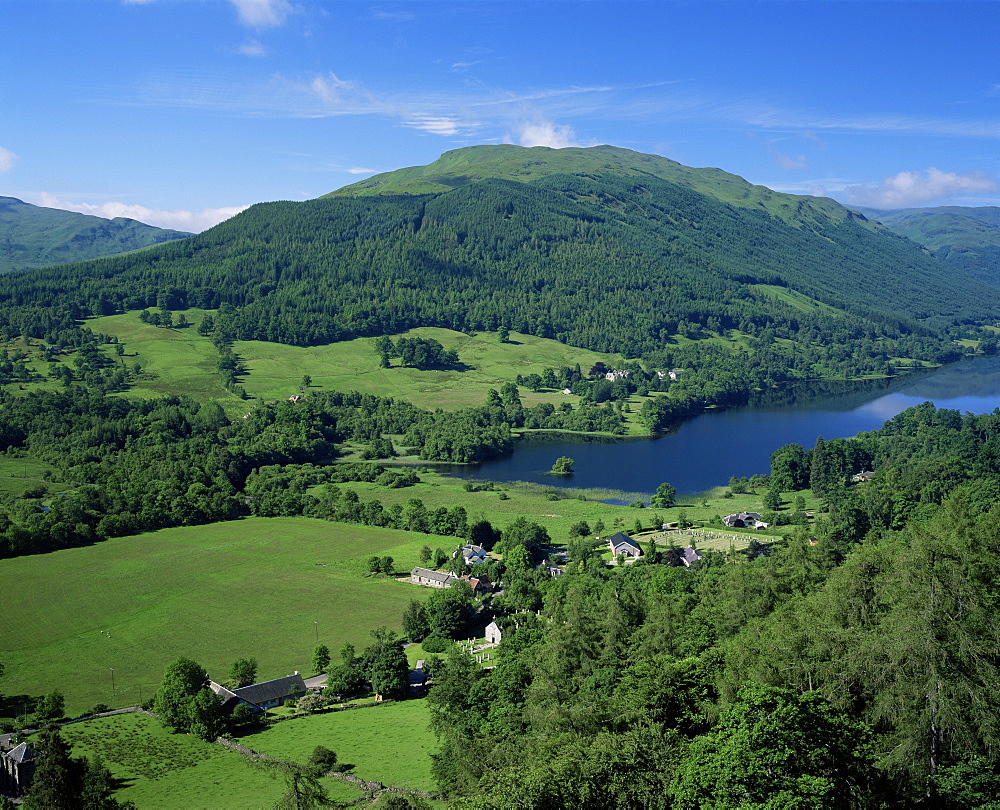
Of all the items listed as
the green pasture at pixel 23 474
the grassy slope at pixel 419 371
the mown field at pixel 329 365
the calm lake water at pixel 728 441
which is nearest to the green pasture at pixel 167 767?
the green pasture at pixel 23 474

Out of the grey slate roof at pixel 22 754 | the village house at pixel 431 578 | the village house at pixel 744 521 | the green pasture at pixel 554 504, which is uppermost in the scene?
the village house at pixel 744 521

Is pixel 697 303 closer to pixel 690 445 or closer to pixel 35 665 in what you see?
pixel 690 445

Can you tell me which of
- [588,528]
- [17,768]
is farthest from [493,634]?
[17,768]

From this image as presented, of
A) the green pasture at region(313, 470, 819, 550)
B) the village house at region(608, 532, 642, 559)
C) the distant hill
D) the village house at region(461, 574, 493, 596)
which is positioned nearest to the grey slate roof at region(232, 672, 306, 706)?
the village house at region(461, 574, 493, 596)

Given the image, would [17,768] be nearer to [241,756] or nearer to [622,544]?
[241,756]

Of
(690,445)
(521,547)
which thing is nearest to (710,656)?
(521,547)

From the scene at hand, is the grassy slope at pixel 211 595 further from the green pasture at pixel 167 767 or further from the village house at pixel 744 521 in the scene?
the green pasture at pixel 167 767
